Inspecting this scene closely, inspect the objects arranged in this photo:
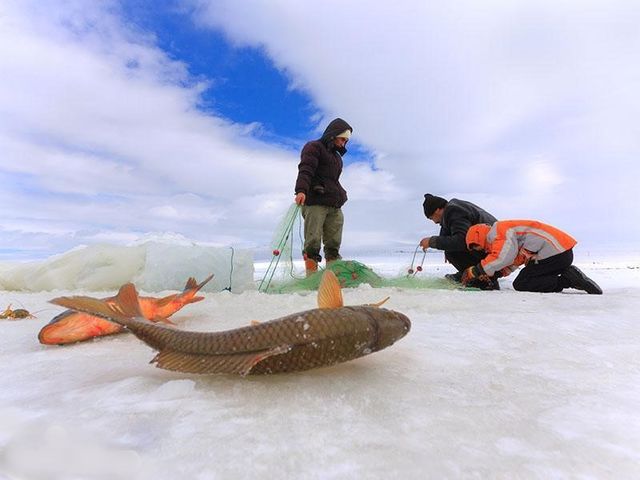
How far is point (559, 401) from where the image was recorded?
1.50 m

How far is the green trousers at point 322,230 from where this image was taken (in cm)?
783

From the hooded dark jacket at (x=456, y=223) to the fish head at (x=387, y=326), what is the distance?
566 centimetres

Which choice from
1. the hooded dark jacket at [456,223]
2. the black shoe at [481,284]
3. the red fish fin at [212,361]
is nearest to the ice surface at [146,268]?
the hooded dark jacket at [456,223]

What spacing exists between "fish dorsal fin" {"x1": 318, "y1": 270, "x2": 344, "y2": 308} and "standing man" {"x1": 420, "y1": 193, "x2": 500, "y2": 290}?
5466mm

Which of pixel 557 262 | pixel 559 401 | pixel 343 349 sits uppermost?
pixel 557 262

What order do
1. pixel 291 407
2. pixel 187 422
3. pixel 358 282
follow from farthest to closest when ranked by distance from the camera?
pixel 358 282 < pixel 291 407 < pixel 187 422

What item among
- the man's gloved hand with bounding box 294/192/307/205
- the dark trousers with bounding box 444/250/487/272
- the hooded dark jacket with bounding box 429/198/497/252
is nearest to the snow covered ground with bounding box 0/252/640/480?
the man's gloved hand with bounding box 294/192/307/205

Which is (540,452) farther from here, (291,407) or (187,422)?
(187,422)

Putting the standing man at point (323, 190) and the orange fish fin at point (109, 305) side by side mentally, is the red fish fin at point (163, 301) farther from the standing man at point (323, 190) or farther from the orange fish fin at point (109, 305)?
the standing man at point (323, 190)

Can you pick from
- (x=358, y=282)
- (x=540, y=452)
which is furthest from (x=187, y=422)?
(x=358, y=282)

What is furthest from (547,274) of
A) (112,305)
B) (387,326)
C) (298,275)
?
(112,305)

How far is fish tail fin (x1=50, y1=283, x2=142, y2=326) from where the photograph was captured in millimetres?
1613

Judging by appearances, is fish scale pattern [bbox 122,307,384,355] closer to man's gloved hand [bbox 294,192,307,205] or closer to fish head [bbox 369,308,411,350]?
fish head [bbox 369,308,411,350]

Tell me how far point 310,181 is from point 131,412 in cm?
664
